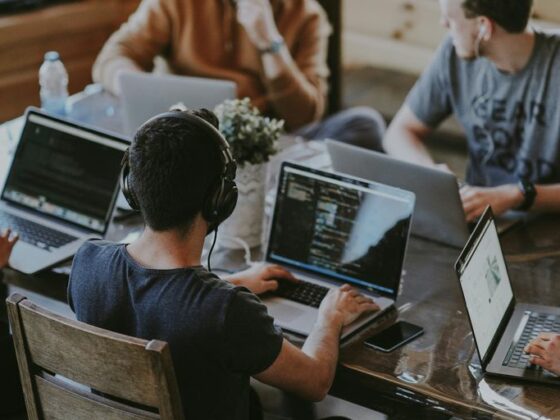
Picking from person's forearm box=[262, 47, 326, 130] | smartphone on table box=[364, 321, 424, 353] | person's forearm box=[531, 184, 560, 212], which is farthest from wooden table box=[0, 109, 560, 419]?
person's forearm box=[262, 47, 326, 130]

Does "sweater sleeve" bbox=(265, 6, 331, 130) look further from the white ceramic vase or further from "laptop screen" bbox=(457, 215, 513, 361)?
"laptop screen" bbox=(457, 215, 513, 361)

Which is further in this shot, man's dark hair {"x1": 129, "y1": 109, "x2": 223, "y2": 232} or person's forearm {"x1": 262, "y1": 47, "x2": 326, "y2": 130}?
person's forearm {"x1": 262, "y1": 47, "x2": 326, "y2": 130}

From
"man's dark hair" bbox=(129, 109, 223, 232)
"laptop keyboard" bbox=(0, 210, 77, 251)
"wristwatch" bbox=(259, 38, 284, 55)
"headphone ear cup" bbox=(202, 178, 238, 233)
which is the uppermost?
"man's dark hair" bbox=(129, 109, 223, 232)

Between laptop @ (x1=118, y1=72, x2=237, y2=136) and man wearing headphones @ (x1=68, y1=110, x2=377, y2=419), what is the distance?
3.00 ft

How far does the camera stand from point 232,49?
3404 mm

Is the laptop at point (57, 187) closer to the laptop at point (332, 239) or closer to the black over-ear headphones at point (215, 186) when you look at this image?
the laptop at point (332, 239)

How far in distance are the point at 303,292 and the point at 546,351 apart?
1.75 ft

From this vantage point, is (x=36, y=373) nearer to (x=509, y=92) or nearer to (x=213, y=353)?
(x=213, y=353)

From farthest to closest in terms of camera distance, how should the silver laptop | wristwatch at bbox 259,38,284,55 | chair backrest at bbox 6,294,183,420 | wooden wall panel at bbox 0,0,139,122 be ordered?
wooden wall panel at bbox 0,0,139,122
wristwatch at bbox 259,38,284,55
the silver laptop
chair backrest at bbox 6,294,183,420

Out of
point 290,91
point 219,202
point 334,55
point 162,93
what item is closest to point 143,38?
point 290,91

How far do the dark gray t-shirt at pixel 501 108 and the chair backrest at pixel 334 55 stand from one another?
159 cm

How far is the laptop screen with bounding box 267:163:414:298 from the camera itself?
2.04 meters

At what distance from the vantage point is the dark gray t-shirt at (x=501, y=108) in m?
2.61

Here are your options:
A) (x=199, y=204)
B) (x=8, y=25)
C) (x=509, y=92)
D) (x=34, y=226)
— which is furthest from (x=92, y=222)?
(x=8, y=25)
